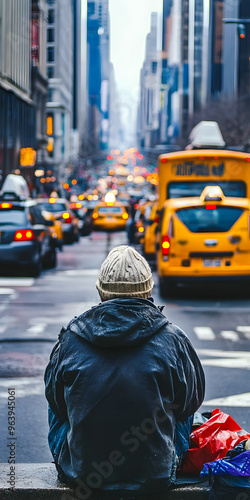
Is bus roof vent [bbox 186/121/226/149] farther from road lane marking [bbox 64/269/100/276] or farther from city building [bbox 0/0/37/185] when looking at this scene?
city building [bbox 0/0/37/185]

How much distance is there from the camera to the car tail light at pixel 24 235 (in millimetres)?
18203

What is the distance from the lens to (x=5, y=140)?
5812 centimetres

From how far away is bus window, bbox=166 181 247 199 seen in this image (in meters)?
17.4

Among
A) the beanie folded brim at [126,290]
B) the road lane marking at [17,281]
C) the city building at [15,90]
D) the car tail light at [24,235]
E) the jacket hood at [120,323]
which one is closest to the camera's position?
the jacket hood at [120,323]

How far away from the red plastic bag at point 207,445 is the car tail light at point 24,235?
1436 cm

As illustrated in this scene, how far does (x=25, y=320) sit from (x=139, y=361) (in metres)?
8.48

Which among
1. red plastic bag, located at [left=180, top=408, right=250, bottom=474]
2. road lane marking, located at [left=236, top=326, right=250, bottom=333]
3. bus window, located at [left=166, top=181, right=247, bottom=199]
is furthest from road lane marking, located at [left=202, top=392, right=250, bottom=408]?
bus window, located at [left=166, top=181, right=247, bottom=199]

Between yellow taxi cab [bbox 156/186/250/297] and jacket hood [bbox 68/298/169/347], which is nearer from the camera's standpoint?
jacket hood [bbox 68/298/169/347]

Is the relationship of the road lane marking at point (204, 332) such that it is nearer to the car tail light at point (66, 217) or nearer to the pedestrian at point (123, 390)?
the pedestrian at point (123, 390)

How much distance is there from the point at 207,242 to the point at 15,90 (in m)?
50.2

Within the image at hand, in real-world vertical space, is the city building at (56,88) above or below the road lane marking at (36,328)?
above

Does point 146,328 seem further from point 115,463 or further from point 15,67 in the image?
point 15,67

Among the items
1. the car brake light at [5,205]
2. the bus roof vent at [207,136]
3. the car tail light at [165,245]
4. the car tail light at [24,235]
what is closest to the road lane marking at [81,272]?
the car tail light at [24,235]

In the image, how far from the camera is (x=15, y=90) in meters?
62.4
